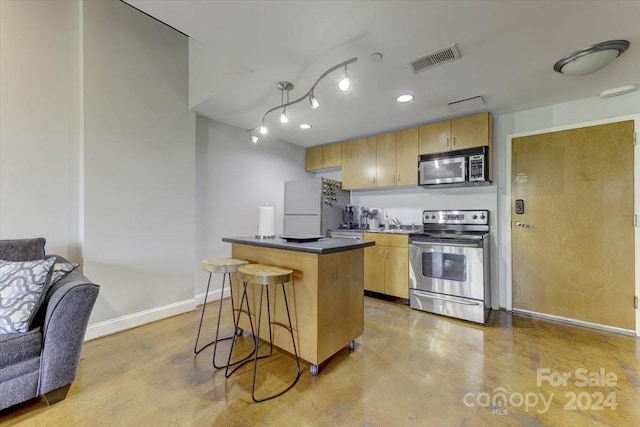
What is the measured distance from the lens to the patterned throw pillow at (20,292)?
59.2 inches

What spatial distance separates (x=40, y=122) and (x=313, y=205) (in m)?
2.95

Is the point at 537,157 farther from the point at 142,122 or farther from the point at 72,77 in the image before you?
the point at 72,77

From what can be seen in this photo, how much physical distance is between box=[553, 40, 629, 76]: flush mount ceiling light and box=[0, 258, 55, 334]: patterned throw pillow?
12.8ft

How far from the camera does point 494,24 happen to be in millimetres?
1700

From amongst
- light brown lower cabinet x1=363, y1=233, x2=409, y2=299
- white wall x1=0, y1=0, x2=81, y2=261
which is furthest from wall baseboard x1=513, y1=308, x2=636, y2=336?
white wall x1=0, y1=0, x2=81, y2=261

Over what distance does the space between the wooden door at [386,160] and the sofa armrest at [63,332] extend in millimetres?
3306

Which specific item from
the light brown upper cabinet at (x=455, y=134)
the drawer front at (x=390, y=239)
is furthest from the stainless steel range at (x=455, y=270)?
the light brown upper cabinet at (x=455, y=134)

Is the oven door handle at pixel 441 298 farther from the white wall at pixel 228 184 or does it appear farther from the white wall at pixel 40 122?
→ the white wall at pixel 40 122

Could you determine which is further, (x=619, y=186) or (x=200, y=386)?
(x=619, y=186)

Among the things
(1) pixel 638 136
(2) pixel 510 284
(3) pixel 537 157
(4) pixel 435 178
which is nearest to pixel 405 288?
(2) pixel 510 284

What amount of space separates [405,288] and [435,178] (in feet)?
4.64

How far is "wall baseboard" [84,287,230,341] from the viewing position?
2.41 m

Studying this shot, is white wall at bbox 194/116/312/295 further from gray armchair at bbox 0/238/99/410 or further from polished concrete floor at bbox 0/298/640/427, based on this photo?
gray armchair at bbox 0/238/99/410

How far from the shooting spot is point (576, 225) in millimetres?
2785
